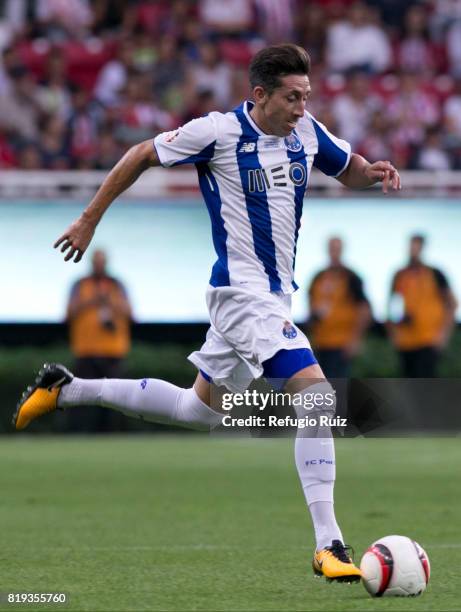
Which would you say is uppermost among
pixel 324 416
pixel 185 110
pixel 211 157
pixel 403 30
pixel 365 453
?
pixel 403 30

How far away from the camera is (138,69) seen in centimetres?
1912

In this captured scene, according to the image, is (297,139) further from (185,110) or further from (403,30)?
(403,30)

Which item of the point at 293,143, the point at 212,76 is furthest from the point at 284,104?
the point at 212,76

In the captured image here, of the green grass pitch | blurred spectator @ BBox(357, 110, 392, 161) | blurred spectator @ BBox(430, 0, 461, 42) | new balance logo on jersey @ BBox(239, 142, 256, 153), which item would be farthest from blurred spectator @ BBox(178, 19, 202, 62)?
new balance logo on jersey @ BBox(239, 142, 256, 153)

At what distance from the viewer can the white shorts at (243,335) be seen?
687cm

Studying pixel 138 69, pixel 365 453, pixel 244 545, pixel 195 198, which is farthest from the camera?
pixel 138 69

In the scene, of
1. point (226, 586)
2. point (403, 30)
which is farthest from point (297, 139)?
point (403, 30)

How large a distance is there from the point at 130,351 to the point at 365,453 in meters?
4.13

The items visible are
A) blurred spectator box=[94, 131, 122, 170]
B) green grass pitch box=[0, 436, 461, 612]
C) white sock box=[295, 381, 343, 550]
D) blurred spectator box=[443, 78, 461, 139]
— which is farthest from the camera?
blurred spectator box=[443, 78, 461, 139]

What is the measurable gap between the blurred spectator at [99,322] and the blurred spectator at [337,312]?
82.9 inches

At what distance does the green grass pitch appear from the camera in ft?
21.5

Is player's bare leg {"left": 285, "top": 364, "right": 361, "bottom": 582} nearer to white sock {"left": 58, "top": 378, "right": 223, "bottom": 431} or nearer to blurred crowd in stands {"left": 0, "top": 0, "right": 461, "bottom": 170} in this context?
white sock {"left": 58, "top": 378, "right": 223, "bottom": 431}

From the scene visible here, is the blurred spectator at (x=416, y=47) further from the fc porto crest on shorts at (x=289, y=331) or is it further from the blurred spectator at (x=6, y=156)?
the fc porto crest on shorts at (x=289, y=331)

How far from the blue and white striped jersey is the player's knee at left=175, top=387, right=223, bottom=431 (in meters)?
0.61
